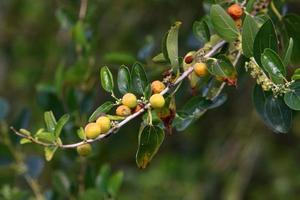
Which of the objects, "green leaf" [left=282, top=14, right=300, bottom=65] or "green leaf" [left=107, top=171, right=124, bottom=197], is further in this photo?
"green leaf" [left=107, top=171, right=124, bottom=197]

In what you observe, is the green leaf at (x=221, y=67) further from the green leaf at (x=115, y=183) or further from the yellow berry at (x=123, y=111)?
the green leaf at (x=115, y=183)

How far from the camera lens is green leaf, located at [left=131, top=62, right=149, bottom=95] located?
38.0 inches

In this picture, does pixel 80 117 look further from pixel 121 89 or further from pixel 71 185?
pixel 121 89

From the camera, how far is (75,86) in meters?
1.55

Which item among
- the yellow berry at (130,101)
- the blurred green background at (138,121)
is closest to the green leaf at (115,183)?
the blurred green background at (138,121)

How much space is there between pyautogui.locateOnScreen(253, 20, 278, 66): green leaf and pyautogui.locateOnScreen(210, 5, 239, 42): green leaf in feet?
0.17

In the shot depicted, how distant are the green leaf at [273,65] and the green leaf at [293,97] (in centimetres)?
2

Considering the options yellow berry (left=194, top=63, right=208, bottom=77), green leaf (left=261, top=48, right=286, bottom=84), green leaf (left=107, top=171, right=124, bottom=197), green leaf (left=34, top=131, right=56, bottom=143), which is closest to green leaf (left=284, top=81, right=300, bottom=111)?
green leaf (left=261, top=48, right=286, bottom=84)

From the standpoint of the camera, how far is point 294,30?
112 centimetres

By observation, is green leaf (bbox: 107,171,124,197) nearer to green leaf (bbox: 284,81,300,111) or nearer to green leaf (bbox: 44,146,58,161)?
green leaf (bbox: 44,146,58,161)

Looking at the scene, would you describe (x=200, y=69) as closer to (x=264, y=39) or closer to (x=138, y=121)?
(x=264, y=39)

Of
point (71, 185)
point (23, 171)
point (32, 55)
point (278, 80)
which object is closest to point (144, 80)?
point (278, 80)

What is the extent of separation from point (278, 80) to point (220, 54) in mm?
96

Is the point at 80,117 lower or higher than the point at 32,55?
higher
